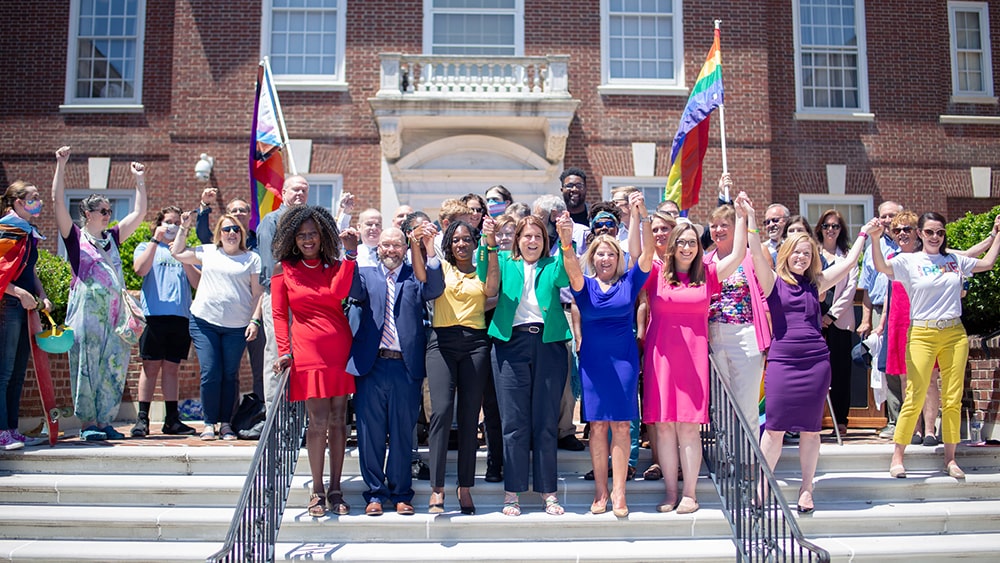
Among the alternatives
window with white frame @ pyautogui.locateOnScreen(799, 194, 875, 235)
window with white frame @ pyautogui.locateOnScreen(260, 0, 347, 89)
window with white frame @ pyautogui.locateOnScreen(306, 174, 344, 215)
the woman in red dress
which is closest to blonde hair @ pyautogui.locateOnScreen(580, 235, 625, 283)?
the woman in red dress

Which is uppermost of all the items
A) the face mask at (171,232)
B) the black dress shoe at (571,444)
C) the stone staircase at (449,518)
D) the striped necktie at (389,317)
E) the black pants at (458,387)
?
the face mask at (171,232)

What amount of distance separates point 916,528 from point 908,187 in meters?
10.4

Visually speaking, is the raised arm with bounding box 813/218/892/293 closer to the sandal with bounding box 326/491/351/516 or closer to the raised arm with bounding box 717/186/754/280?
the raised arm with bounding box 717/186/754/280

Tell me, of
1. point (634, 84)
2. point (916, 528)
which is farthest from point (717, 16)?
point (916, 528)

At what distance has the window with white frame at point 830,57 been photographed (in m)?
15.0

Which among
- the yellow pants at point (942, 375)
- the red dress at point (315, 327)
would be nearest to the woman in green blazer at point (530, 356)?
the red dress at point (315, 327)

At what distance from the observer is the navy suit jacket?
5.75 meters

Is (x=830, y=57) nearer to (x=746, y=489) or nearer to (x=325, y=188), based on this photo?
(x=325, y=188)

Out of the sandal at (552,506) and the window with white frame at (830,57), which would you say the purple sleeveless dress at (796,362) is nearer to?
the sandal at (552,506)

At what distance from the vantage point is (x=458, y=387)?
5.84 m

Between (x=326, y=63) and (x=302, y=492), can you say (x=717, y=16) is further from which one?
(x=302, y=492)

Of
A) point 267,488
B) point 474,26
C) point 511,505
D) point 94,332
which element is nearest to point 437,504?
point 511,505

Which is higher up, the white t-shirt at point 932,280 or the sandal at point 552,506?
the white t-shirt at point 932,280

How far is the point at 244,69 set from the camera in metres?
13.7
